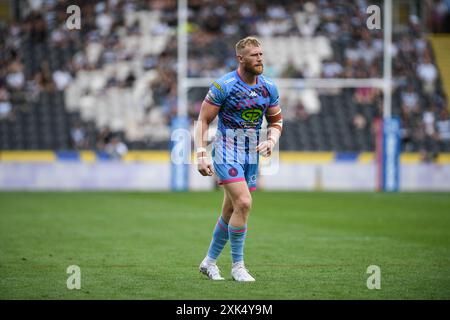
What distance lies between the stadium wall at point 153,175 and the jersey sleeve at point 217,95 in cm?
1834

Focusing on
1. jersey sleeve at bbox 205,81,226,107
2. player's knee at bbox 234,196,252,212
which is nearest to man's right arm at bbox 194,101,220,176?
jersey sleeve at bbox 205,81,226,107

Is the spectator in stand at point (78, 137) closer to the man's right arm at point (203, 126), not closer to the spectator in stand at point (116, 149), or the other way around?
the spectator in stand at point (116, 149)

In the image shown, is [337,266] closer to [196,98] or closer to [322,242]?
[322,242]

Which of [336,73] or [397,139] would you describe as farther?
[336,73]

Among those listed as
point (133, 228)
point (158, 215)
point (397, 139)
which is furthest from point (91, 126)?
point (133, 228)

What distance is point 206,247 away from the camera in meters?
11.9

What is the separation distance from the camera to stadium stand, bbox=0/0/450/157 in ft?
97.7

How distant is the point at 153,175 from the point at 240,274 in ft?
61.2

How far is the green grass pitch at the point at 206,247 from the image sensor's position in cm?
805

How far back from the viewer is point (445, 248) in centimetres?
1172

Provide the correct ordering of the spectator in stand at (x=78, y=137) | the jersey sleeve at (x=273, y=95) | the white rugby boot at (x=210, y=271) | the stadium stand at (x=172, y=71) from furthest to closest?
the stadium stand at (x=172, y=71) < the spectator in stand at (x=78, y=137) < the jersey sleeve at (x=273, y=95) < the white rugby boot at (x=210, y=271)

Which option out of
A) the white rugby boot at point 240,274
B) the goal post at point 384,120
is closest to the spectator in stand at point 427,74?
the goal post at point 384,120
